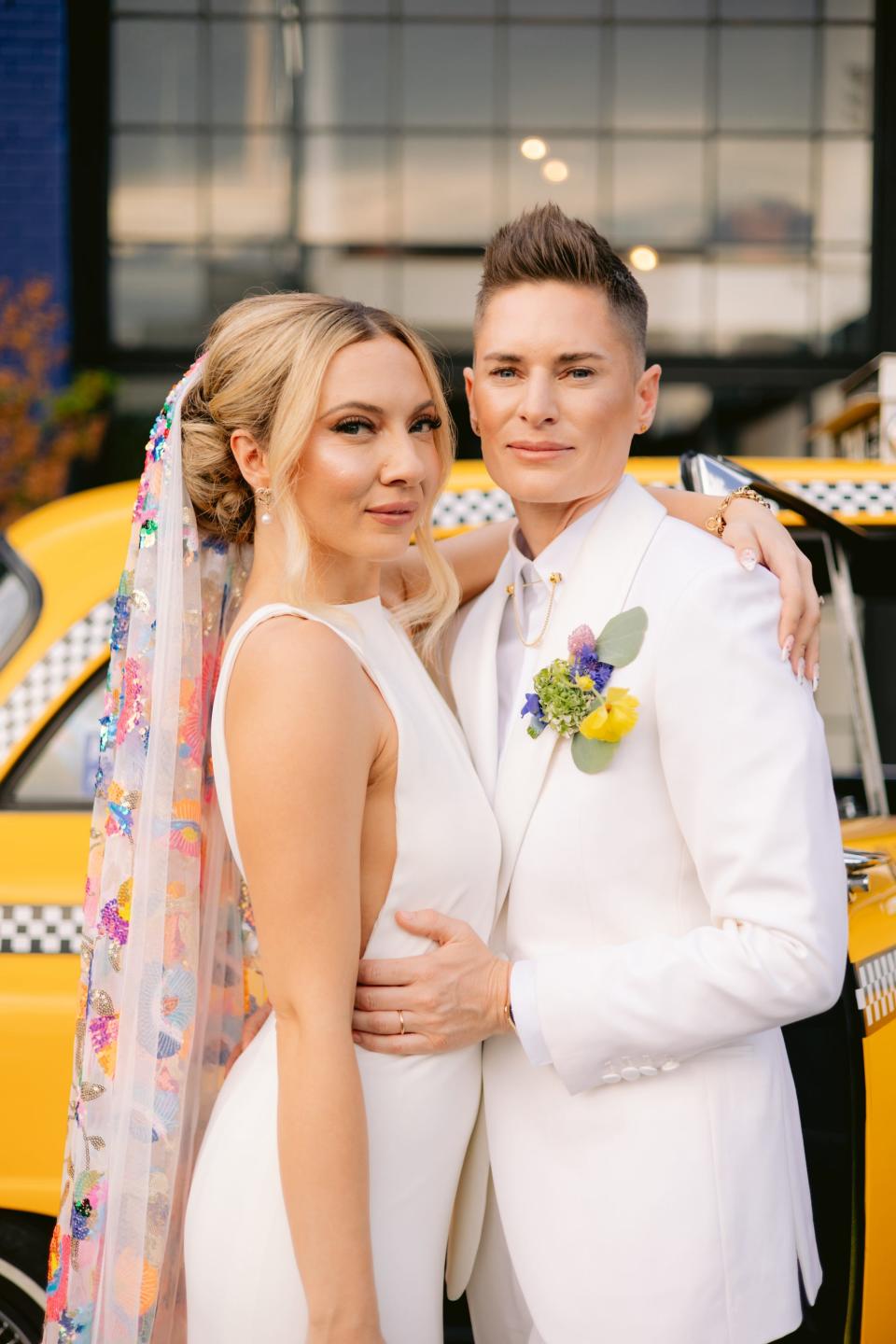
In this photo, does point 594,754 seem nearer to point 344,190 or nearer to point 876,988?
point 876,988

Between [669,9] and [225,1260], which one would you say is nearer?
[225,1260]

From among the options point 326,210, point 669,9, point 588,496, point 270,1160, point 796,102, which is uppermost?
point 669,9

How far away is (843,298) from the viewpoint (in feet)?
26.7

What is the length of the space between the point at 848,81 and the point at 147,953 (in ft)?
25.6

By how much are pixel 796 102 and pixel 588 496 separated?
7.03m

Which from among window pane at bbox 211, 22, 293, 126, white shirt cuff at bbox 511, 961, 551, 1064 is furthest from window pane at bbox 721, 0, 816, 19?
white shirt cuff at bbox 511, 961, 551, 1064

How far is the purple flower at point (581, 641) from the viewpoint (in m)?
1.88

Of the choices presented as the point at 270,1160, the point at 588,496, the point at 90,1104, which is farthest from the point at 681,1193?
the point at 588,496

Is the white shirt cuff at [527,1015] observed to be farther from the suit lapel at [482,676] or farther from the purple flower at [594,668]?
the purple flower at [594,668]

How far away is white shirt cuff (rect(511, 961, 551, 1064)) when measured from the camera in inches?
70.6

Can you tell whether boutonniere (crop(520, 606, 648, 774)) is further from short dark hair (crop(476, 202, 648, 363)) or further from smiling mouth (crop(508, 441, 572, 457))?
short dark hair (crop(476, 202, 648, 363))

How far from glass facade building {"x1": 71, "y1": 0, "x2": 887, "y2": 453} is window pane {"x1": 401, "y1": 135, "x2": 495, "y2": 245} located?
0.01 metres

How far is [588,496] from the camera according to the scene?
2.03 metres

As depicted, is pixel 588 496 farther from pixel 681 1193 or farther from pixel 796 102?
pixel 796 102
